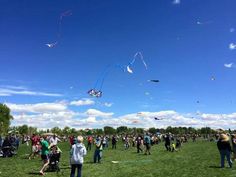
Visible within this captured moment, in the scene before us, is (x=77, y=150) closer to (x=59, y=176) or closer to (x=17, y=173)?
(x=59, y=176)

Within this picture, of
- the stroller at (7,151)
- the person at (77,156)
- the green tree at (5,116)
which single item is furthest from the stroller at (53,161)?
the green tree at (5,116)

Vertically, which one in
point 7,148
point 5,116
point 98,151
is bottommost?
point 98,151

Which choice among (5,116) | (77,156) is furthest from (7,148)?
(5,116)

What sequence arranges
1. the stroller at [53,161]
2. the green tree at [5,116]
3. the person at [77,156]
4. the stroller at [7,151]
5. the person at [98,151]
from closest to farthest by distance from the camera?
the person at [77,156] → the stroller at [53,161] → the person at [98,151] → the stroller at [7,151] → the green tree at [5,116]

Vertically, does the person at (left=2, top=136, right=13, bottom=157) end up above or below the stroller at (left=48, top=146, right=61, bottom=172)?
above

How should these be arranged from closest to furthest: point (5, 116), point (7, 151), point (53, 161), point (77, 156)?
point (77, 156) → point (53, 161) → point (7, 151) → point (5, 116)

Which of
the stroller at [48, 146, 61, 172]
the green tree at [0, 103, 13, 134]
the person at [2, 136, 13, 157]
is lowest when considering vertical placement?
the stroller at [48, 146, 61, 172]

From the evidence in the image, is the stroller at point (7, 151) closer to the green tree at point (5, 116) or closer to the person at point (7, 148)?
the person at point (7, 148)

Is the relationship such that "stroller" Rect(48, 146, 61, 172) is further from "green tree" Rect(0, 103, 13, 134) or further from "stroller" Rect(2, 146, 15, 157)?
"green tree" Rect(0, 103, 13, 134)

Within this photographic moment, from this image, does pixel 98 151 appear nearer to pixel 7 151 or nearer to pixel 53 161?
pixel 53 161

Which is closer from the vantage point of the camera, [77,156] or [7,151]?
[77,156]

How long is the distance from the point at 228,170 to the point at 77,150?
891cm

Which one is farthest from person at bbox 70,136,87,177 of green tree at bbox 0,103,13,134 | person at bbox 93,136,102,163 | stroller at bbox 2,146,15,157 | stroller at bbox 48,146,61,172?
green tree at bbox 0,103,13,134

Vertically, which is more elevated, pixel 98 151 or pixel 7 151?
pixel 98 151
